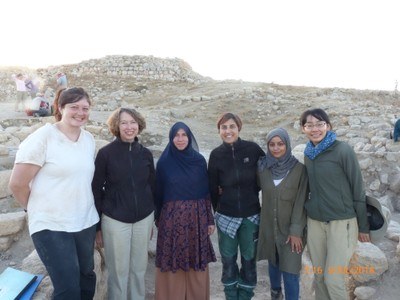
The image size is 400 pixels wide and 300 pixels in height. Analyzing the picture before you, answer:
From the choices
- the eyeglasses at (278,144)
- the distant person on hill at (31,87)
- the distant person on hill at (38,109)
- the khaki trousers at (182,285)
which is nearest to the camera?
the eyeglasses at (278,144)

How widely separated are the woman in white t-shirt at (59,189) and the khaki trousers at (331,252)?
196cm

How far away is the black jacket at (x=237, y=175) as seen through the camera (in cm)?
337

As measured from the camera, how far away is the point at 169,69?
88.2ft

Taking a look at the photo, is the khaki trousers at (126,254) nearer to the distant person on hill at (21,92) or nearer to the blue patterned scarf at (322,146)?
the blue patterned scarf at (322,146)

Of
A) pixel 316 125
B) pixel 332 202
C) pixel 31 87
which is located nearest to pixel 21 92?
pixel 31 87

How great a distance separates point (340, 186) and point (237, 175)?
0.90 meters

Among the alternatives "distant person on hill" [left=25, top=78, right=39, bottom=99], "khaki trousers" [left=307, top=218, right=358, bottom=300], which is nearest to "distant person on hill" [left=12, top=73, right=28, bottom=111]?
"distant person on hill" [left=25, top=78, right=39, bottom=99]

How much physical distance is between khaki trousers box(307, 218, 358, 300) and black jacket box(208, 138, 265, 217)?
583mm

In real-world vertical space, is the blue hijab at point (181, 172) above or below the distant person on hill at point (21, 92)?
below

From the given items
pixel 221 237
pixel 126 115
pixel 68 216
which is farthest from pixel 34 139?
pixel 221 237

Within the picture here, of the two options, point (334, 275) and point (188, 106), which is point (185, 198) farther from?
point (188, 106)

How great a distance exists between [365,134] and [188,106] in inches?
320

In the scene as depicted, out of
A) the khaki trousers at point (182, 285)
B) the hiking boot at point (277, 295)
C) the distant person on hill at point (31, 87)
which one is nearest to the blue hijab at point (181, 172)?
the khaki trousers at point (182, 285)

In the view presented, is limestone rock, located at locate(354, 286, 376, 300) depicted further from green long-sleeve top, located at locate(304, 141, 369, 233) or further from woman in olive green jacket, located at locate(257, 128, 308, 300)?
green long-sleeve top, located at locate(304, 141, 369, 233)
